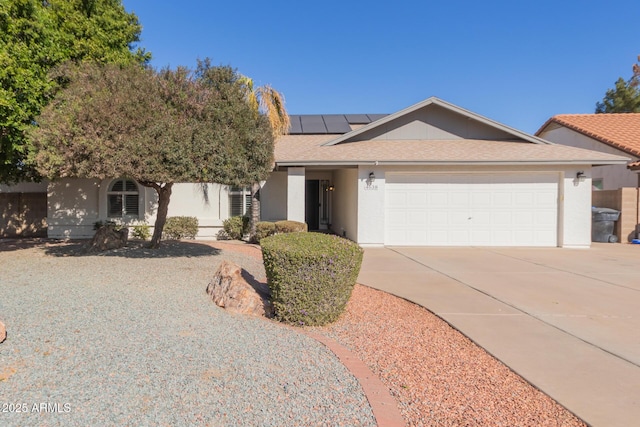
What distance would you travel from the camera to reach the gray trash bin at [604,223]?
44.6 ft

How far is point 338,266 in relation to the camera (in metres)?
4.57

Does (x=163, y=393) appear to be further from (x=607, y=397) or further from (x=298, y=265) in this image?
(x=607, y=397)

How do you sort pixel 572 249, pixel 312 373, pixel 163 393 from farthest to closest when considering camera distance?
pixel 572 249, pixel 312 373, pixel 163 393

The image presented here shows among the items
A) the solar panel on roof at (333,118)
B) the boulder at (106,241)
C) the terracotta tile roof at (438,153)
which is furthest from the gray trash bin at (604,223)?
the boulder at (106,241)

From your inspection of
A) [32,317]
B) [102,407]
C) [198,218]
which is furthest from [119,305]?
[198,218]

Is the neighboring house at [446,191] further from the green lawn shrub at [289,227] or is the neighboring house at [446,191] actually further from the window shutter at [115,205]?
the green lawn shrub at [289,227]

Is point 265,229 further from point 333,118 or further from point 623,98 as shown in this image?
point 623,98

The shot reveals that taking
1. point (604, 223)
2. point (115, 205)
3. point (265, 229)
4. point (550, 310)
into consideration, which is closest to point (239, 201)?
point (265, 229)

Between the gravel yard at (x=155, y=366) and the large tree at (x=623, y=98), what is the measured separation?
121ft

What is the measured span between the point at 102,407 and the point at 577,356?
4610 millimetres

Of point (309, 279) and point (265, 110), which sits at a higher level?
point (265, 110)

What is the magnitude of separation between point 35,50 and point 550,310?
11640mm

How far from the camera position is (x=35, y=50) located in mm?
7973

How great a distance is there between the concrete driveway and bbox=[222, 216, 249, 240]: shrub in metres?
5.23
